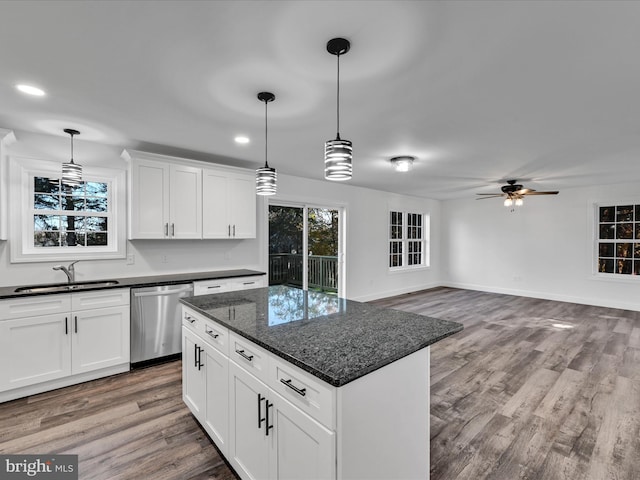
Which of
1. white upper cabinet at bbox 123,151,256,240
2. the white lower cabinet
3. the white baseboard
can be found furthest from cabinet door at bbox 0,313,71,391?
the white baseboard

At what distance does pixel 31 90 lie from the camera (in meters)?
2.29

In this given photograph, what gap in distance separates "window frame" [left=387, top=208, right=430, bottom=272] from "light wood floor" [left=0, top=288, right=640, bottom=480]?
3.55 meters

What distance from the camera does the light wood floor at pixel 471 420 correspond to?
1.93 metres

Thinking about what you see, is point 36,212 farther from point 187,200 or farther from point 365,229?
point 365,229

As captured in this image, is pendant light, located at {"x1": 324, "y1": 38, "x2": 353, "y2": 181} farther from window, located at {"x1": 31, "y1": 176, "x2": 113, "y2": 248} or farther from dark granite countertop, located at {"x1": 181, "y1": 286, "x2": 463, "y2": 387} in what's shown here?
window, located at {"x1": 31, "y1": 176, "x2": 113, "y2": 248}

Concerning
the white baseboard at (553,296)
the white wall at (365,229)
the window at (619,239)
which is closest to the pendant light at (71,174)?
the white wall at (365,229)

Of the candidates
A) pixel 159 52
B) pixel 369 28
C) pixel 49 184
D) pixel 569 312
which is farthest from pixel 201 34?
pixel 569 312

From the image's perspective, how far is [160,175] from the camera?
3.65 meters

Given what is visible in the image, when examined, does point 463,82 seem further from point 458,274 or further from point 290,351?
point 458,274

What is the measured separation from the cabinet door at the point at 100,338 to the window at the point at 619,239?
835cm

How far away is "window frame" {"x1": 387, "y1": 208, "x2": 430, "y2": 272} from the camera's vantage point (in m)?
7.36

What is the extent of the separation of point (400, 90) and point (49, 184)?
12.4 ft

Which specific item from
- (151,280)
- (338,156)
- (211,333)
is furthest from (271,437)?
(151,280)

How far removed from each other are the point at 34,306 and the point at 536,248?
860 centimetres
